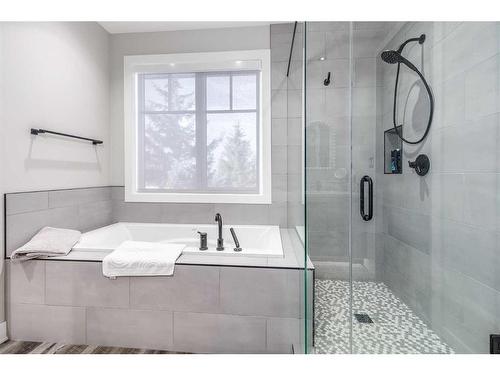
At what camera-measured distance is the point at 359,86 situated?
1.26 meters

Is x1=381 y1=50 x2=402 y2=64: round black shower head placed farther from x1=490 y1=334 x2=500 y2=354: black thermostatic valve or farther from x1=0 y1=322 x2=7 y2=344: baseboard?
x1=0 y1=322 x2=7 y2=344: baseboard

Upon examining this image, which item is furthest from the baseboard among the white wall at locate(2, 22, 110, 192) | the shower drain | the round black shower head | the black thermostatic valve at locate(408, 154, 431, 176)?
the round black shower head

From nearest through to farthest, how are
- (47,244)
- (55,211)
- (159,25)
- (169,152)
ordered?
(47,244), (55,211), (159,25), (169,152)

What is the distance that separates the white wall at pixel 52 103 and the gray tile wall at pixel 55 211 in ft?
0.19

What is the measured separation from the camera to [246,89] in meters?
2.55

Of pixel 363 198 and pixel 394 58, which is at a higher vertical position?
pixel 394 58

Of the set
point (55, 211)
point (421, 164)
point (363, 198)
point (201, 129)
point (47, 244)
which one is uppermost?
point (201, 129)

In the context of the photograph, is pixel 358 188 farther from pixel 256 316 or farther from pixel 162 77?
pixel 162 77

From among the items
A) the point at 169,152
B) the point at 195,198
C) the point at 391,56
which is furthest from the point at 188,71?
the point at 391,56

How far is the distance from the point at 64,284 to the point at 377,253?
1819 mm

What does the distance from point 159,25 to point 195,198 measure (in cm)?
173

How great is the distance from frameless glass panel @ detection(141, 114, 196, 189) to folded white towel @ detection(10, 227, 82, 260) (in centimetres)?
101

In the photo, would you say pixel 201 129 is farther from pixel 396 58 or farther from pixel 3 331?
pixel 3 331

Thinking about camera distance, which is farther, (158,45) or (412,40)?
(158,45)
